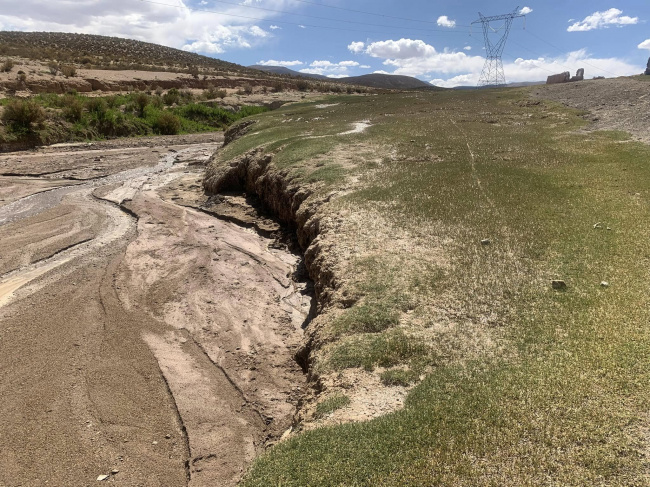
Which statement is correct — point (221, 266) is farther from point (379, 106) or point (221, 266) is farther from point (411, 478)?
point (379, 106)

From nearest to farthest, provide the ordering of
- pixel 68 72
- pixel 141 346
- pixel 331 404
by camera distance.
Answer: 1. pixel 331 404
2. pixel 141 346
3. pixel 68 72

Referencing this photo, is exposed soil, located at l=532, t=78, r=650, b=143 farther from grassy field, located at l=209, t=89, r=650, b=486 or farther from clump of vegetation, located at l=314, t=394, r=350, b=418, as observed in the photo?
clump of vegetation, located at l=314, t=394, r=350, b=418

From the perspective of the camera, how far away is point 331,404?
5969 millimetres

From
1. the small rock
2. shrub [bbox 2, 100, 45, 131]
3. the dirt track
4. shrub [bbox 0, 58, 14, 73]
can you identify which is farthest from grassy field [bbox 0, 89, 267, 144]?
→ the small rock

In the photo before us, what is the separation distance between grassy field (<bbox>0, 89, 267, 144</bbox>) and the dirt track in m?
16.5

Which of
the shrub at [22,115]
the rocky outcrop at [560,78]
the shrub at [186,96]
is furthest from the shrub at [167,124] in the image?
the rocky outcrop at [560,78]

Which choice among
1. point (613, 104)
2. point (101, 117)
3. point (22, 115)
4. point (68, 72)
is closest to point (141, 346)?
point (22, 115)

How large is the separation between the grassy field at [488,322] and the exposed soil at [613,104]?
609cm

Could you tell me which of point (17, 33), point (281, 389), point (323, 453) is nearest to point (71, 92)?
point (281, 389)

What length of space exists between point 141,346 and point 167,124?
35.5 metres

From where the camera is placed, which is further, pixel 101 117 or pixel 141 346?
pixel 101 117

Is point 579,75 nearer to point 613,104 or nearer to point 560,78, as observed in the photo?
point 560,78

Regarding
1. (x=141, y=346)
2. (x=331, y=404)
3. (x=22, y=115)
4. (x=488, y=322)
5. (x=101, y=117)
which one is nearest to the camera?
(x=331, y=404)

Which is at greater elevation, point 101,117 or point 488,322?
point 101,117
